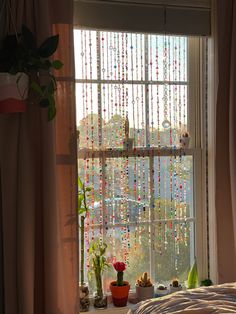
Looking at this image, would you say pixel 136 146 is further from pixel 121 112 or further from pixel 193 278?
pixel 193 278

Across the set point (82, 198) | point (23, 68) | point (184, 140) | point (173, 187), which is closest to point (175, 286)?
point (173, 187)

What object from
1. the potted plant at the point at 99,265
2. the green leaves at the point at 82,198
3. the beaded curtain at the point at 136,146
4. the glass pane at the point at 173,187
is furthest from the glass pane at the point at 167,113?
the potted plant at the point at 99,265

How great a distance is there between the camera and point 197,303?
1.78 metres

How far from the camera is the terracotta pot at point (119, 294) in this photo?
2.55 meters

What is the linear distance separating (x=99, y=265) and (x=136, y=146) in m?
0.77

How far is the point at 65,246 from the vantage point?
2.36m

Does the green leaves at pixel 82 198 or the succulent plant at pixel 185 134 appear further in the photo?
the succulent plant at pixel 185 134

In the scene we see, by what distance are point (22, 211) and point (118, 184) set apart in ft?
2.19

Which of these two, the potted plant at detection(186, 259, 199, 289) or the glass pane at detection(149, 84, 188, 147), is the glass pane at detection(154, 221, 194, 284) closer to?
the potted plant at detection(186, 259, 199, 289)

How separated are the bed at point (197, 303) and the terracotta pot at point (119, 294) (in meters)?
0.66

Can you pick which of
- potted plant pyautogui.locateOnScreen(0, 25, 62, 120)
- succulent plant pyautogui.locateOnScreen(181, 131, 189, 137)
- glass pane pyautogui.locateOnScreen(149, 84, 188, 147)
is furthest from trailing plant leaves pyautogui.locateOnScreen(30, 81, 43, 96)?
succulent plant pyautogui.locateOnScreen(181, 131, 189, 137)

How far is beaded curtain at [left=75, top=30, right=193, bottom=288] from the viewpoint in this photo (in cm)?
258

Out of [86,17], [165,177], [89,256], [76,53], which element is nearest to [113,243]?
[89,256]

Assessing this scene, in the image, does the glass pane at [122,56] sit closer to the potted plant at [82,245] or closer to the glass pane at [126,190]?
the glass pane at [126,190]
